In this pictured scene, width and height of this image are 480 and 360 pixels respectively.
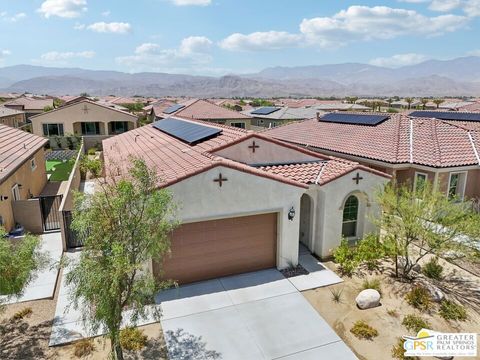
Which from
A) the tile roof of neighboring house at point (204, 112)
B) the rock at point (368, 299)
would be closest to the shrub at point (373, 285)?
the rock at point (368, 299)

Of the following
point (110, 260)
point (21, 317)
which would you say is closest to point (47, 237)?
point (21, 317)

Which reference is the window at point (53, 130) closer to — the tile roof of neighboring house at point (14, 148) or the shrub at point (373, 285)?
the tile roof of neighboring house at point (14, 148)

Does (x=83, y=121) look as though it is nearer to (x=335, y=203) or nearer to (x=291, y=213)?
(x=291, y=213)

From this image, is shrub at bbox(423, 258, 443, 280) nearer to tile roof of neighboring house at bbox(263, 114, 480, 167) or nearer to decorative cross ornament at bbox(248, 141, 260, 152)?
tile roof of neighboring house at bbox(263, 114, 480, 167)

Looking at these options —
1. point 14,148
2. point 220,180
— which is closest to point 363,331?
point 220,180

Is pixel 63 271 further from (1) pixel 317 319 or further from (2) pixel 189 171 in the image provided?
(1) pixel 317 319

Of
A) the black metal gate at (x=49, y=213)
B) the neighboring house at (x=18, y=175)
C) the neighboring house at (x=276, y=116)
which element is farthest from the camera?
the neighboring house at (x=276, y=116)
